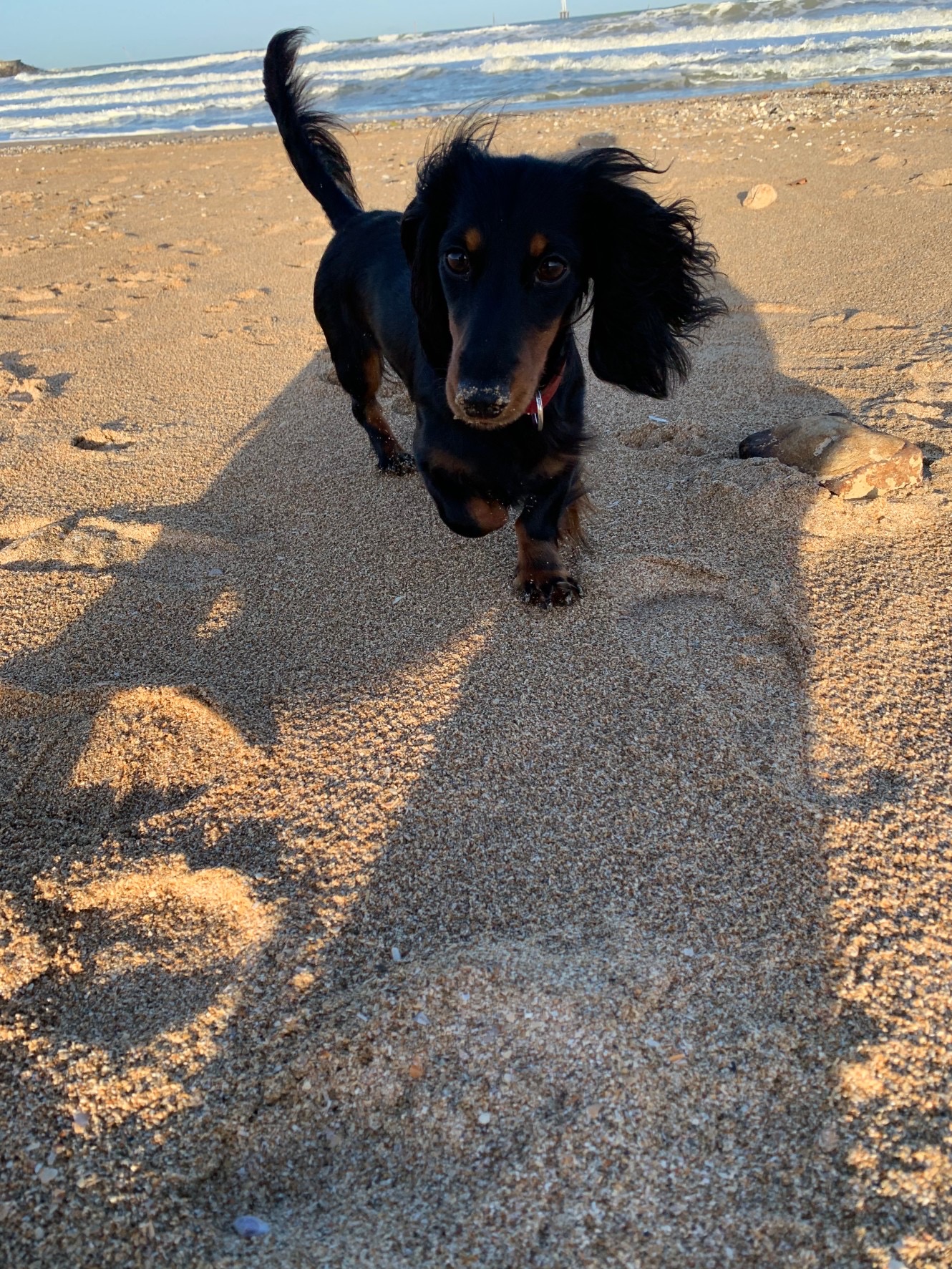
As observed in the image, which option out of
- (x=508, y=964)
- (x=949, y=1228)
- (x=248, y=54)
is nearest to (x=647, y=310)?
(x=508, y=964)

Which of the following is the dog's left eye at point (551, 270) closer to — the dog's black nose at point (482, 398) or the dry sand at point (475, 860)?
the dog's black nose at point (482, 398)

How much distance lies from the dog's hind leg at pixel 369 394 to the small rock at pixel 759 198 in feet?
11.0

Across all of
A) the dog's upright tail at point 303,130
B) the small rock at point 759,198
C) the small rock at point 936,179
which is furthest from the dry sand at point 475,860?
the small rock at point 936,179

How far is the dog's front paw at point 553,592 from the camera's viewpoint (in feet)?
7.23

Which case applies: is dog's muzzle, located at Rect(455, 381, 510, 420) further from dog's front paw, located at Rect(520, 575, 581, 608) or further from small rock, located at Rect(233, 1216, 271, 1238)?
small rock, located at Rect(233, 1216, 271, 1238)

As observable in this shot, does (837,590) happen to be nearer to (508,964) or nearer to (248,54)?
(508,964)

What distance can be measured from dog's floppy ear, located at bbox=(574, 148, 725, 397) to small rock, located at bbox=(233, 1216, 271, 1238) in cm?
195

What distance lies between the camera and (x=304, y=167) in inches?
129

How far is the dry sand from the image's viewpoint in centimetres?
104

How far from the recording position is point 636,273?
2.16 m

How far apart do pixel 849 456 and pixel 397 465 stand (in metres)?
1.44

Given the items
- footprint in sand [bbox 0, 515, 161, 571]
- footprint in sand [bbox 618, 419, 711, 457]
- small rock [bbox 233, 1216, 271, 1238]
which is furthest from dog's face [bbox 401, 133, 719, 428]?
small rock [bbox 233, 1216, 271, 1238]

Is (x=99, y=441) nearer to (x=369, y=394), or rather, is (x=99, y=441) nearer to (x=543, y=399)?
(x=369, y=394)

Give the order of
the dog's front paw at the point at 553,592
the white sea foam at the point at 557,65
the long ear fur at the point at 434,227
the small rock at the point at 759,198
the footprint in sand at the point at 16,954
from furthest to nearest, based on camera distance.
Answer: the white sea foam at the point at 557,65 < the small rock at the point at 759,198 < the dog's front paw at the point at 553,592 < the long ear fur at the point at 434,227 < the footprint in sand at the point at 16,954
